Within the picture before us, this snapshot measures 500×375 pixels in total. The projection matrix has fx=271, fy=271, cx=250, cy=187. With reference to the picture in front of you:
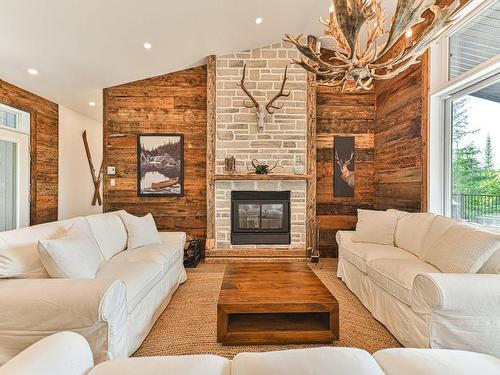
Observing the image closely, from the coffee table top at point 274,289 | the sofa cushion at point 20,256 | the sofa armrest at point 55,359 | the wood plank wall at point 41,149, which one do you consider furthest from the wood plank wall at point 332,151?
the wood plank wall at point 41,149

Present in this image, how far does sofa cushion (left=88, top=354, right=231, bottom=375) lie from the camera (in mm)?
975

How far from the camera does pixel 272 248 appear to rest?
4.31 meters

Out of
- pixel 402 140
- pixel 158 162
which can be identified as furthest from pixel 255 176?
pixel 402 140

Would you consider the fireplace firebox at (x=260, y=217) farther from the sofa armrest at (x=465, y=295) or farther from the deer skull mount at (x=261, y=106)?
the sofa armrest at (x=465, y=295)

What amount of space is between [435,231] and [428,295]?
1.11 m

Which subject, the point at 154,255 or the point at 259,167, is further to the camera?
the point at 259,167

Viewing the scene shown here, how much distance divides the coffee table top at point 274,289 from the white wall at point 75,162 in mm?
4392

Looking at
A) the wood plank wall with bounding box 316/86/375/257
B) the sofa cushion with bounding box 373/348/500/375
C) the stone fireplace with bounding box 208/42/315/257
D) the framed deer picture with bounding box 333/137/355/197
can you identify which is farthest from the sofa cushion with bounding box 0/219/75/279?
the framed deer picture with bounding box 333/137/355/197

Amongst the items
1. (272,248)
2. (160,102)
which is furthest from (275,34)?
(272,248)

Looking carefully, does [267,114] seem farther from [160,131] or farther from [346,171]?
[160,131]

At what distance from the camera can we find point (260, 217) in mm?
4340

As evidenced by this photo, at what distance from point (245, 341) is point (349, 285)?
5.58ft

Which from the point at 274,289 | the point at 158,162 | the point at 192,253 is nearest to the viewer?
the point at 274,289

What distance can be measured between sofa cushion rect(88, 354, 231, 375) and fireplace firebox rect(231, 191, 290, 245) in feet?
10.6
